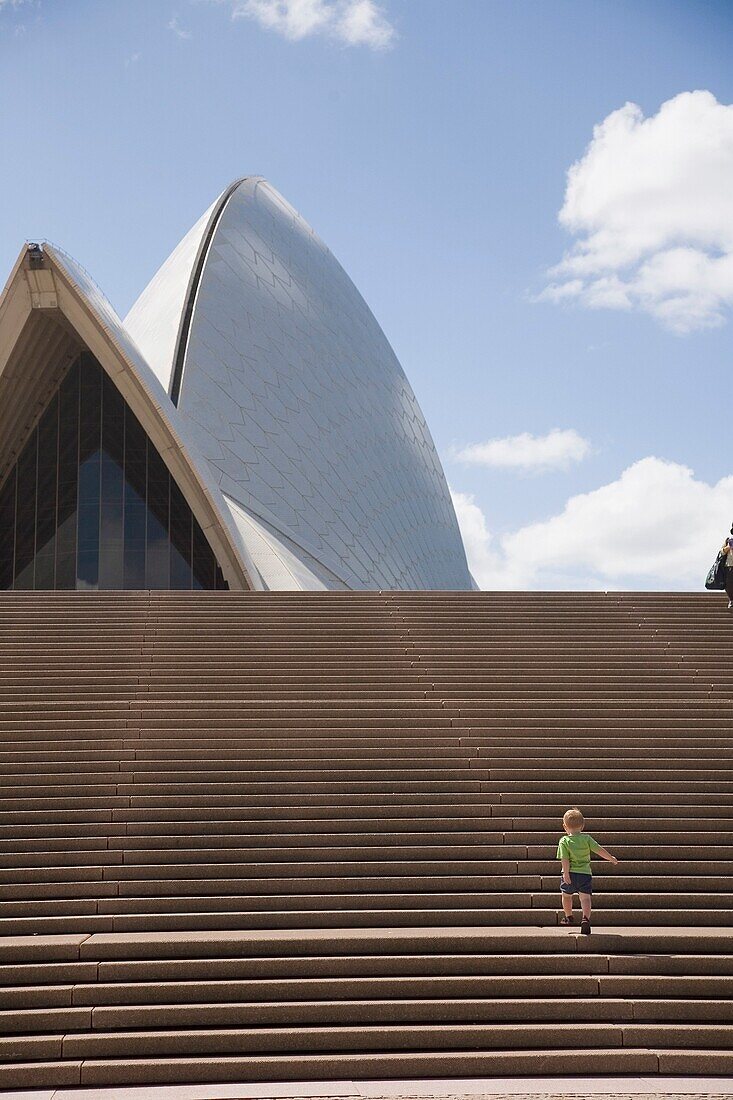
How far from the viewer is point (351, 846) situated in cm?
652

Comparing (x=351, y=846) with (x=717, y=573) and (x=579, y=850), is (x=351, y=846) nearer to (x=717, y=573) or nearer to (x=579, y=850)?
(x=579, y=850)

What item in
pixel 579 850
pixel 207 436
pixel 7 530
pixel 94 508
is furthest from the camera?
pixel 207 436

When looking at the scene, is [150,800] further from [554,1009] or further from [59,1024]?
[554,1009]

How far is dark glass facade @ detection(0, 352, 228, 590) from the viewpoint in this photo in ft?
57.6

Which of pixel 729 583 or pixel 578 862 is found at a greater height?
pixel 729 583

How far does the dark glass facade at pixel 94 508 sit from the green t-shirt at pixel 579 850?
1207 centimetres

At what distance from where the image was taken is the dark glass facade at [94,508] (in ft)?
Answer: 57.6

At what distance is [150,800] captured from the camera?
689 cm

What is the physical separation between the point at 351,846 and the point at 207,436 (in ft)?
44.0

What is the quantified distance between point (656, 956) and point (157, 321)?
61.3ft

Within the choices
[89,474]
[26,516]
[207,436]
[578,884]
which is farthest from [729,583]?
[26,516]

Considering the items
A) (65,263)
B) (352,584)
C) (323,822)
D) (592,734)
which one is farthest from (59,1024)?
(352,584)

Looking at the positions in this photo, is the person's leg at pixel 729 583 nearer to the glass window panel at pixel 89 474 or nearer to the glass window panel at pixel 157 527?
the glass window panel at pixel 157 527

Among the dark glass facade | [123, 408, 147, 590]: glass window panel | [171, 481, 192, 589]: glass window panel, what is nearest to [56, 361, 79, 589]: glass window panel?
the dark glass facade
